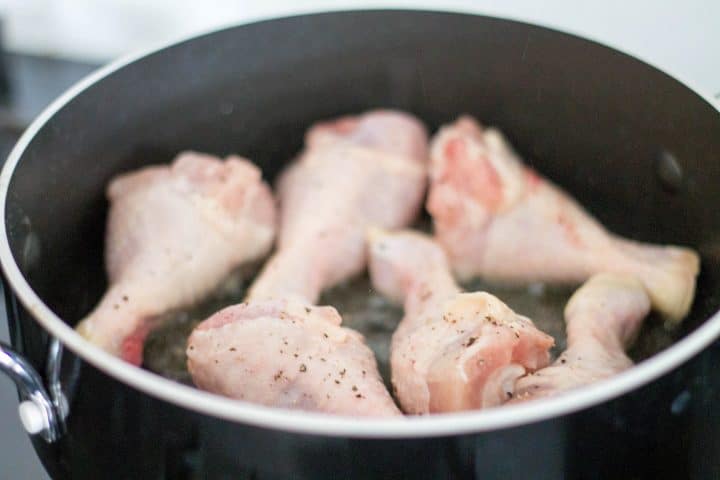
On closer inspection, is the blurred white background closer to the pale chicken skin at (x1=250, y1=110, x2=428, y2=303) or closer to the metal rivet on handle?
the pale chicken skin at (x1=250, y1=110, x2=428, y2=303)

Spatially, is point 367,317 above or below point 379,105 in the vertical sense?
below

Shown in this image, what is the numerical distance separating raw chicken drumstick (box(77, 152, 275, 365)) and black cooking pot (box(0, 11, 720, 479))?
51 millimetres

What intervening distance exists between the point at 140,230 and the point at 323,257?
0.22m

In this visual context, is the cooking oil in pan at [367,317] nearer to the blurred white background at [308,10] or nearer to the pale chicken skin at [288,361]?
the pale chicken skin at [288,361]

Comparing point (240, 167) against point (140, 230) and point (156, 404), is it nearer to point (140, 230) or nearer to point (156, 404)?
point (140, 230)

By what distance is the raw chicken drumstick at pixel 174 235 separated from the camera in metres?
1.06

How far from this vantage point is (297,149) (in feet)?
4.38

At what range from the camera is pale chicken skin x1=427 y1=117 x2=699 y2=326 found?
44.3 inches

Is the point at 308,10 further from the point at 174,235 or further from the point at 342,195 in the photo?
the point at 174,235

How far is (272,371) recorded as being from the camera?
87 centimetres

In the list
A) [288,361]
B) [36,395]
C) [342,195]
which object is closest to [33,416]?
[36,395]

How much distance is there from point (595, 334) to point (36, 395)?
534 mm

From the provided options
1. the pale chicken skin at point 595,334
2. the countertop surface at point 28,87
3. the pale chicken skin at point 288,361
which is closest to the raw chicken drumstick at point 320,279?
the pale chicken skin at point 288,361

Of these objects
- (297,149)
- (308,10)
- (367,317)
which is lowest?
(367,317)
